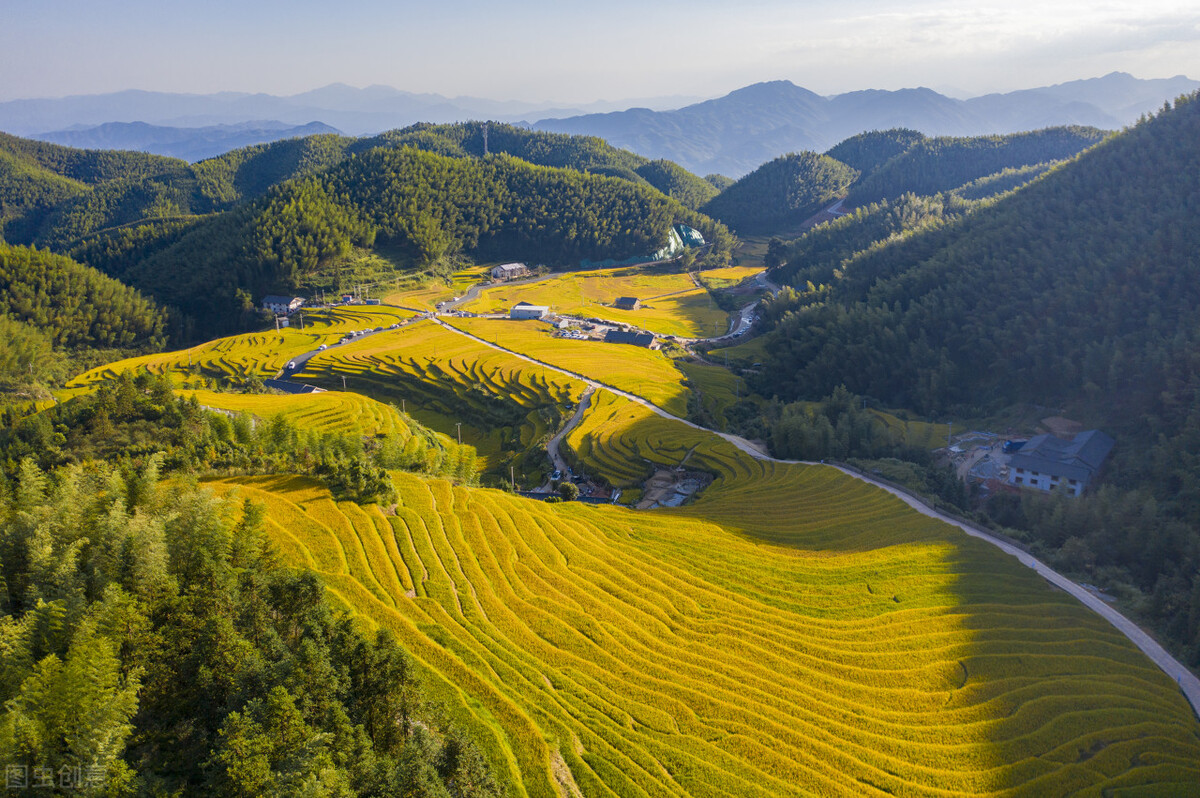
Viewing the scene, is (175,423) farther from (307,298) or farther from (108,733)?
(307,298)

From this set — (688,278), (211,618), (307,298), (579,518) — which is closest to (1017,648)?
(579,518)

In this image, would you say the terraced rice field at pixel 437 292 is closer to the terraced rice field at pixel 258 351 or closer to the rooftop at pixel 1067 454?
the terraced rice field at pixel 258 351

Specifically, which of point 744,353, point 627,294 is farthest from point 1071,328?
point 627,294

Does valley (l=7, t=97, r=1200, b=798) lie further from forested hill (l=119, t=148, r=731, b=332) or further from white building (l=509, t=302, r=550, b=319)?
forested hill (l=119, t=148, r=731, b=332)

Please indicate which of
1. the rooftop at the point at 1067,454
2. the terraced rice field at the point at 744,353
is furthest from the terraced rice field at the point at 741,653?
the terraced rice field at the point at 744,353

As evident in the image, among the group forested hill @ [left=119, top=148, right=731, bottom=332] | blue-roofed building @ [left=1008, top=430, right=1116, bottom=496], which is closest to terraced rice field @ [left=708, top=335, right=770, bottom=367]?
blue-roofed building @ [left=1008, top=430, right=1116, bottom=496]
